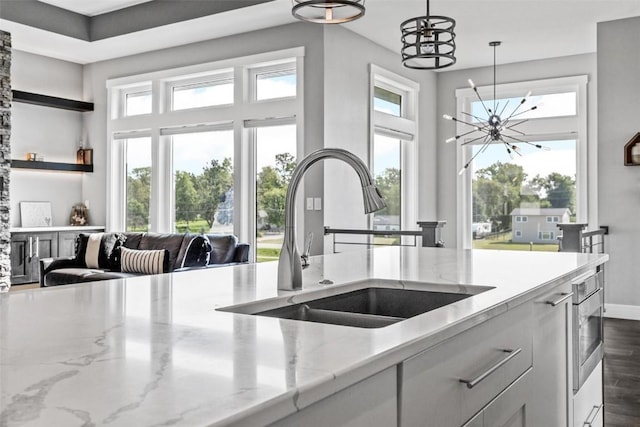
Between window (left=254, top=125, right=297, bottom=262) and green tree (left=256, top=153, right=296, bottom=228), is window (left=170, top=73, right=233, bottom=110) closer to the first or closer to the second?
window (left=254, top=125, right=297, bottom=262)

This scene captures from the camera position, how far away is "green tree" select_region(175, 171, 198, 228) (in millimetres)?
6941

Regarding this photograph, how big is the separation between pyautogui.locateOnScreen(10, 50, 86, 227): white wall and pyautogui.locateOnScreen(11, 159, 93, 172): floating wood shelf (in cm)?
20

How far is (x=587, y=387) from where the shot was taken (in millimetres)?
2340

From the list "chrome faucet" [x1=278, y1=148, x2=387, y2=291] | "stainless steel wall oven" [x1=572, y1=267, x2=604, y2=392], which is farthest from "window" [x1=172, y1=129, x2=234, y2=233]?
"chrome faucet" [x1=278, y1=148, x2=387, y2=291]

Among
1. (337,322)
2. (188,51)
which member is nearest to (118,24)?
(188,51)

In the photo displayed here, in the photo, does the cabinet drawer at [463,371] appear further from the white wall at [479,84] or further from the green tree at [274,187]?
the white wall at [479,84]

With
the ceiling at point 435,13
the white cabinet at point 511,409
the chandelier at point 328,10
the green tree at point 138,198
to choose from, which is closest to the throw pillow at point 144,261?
the green tree at point 138,198

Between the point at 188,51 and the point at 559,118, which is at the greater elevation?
the point at 188,51

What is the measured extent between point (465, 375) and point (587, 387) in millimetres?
1389

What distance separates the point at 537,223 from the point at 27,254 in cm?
615

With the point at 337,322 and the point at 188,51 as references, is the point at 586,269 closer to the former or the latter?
the point at 337,322

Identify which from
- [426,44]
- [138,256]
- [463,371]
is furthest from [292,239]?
[138,256]

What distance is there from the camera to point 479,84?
25.5ft

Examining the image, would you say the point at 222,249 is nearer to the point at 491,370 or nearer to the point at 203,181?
the point at 203,181
